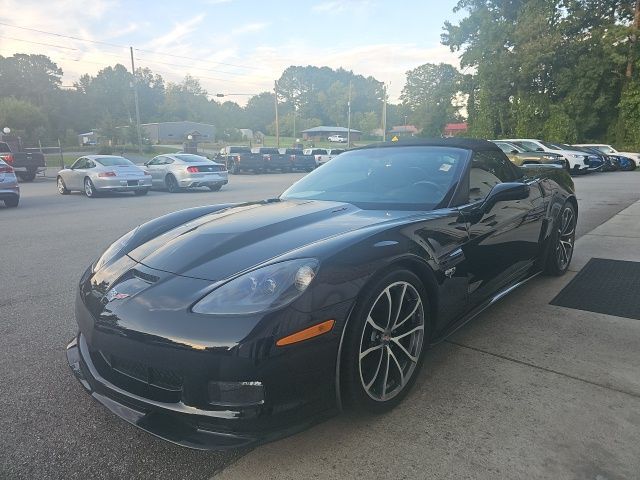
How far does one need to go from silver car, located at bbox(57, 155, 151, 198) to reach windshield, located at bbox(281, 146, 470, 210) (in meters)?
11.5

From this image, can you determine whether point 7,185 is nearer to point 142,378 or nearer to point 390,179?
point 390,179

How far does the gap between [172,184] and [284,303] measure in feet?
47.9

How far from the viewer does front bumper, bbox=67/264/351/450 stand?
180cm

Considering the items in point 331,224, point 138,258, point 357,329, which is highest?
point 331,224

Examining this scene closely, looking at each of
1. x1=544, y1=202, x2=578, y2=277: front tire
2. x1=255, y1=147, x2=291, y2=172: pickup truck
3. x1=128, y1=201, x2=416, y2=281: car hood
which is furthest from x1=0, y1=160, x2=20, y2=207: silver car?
x1=255, y1=147, x2=291, y2=172: pickup truck

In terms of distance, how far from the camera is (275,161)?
2820 cm

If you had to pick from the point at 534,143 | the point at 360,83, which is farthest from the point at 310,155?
the point at 360,83

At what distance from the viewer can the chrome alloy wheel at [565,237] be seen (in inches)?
178

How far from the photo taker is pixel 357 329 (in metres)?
2.06

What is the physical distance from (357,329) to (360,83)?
154022mm

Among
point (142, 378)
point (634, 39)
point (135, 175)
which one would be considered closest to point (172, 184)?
point (135, 175)

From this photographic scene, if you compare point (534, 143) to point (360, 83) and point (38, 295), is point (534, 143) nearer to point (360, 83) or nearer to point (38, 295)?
point (38, 295)

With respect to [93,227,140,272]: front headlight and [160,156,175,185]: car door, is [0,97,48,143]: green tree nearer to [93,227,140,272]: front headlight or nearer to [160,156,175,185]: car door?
[160,156,175,185]: car door

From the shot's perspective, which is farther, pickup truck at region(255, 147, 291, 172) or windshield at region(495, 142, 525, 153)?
pickup truck at region(255, 147, 291, 172)
